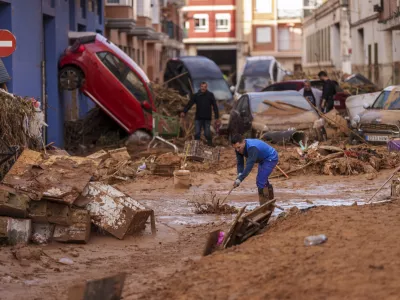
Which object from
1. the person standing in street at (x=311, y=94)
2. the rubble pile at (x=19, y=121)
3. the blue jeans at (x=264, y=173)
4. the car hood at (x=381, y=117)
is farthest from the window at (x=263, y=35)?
the rubble pile at (x=19, y=121)

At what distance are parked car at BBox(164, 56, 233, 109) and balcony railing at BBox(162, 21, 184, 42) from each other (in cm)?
2271

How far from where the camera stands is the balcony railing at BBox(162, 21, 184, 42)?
6317cm

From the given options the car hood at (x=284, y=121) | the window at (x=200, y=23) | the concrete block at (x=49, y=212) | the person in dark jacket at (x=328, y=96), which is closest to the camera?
the concrete block at (x=49, y=212)

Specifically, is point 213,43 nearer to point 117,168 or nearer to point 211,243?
point 117,168

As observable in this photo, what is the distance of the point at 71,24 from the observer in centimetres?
3044

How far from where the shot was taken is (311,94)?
1129 inches

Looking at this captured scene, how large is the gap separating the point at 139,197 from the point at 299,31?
236 feet

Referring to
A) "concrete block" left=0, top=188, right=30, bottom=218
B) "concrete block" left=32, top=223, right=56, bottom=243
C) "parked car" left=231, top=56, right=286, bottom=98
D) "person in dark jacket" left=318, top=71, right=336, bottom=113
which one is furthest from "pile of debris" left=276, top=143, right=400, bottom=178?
"parked car" left=231, top=56, right=286, bottom=98

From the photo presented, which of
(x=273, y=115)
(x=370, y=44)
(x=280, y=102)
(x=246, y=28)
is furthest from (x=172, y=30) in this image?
(x=273, y=115)

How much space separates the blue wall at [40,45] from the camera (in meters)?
21.1

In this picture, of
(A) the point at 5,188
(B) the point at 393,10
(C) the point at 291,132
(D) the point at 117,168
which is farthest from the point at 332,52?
(A) the point at 5,188

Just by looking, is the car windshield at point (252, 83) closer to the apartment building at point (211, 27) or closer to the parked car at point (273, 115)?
the parked car at point (273, 115)

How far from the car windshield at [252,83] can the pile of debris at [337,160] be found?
2257 centimetres

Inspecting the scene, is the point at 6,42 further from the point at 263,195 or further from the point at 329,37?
the point at 329,37
